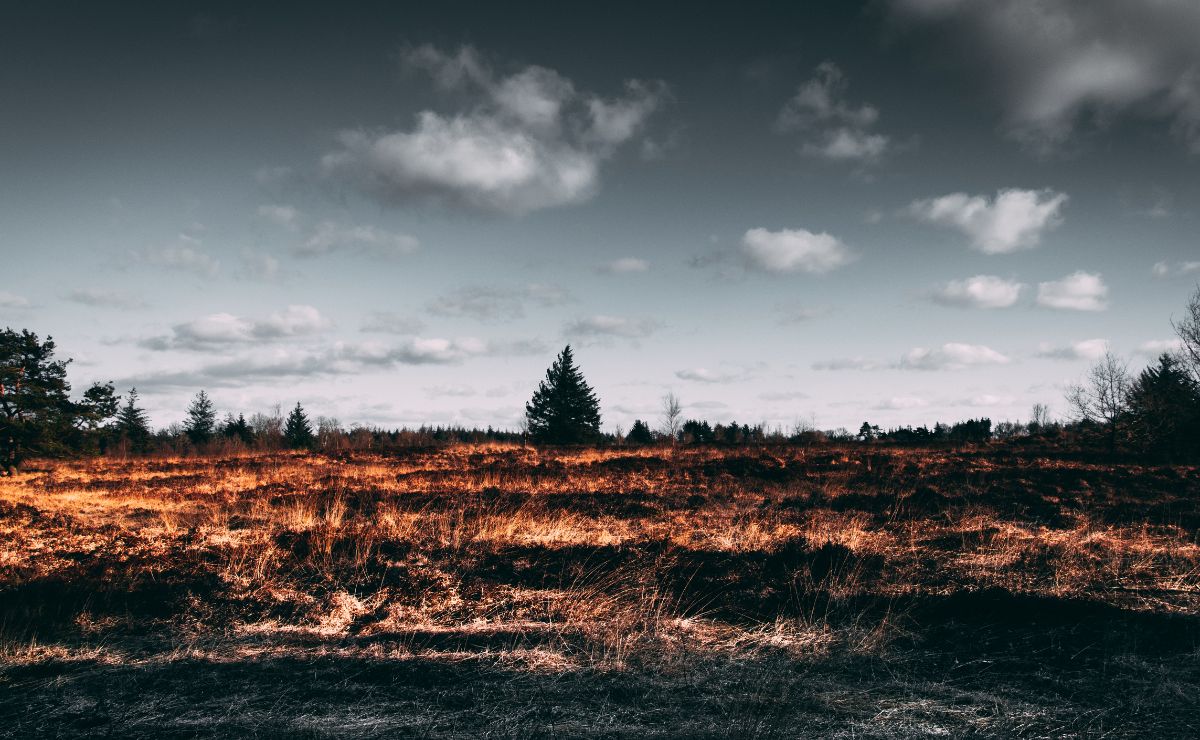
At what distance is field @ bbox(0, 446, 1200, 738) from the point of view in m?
4.00

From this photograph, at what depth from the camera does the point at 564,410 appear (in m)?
49.2

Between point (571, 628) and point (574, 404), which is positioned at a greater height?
point (574, 404)

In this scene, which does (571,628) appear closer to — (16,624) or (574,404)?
(16,624)

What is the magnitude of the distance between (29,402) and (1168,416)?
148ft

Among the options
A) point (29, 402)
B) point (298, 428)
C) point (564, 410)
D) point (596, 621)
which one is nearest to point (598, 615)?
point (596, 621)

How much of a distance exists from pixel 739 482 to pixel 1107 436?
25.6 metres

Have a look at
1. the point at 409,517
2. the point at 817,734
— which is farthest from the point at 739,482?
the point at 817,734

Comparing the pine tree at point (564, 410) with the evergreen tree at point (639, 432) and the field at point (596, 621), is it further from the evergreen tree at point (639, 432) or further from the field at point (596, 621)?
the field at point (596, 621)

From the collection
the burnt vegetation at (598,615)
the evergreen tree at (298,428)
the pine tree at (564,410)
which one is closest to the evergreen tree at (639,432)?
the pine tree at (564,410)

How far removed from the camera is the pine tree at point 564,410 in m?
48.7

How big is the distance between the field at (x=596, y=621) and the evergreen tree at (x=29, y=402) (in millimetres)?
14416

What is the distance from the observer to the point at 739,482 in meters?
17.1

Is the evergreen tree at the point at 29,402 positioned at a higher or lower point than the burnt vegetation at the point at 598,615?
higher

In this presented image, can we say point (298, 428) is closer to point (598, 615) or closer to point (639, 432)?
point (639, 432)
